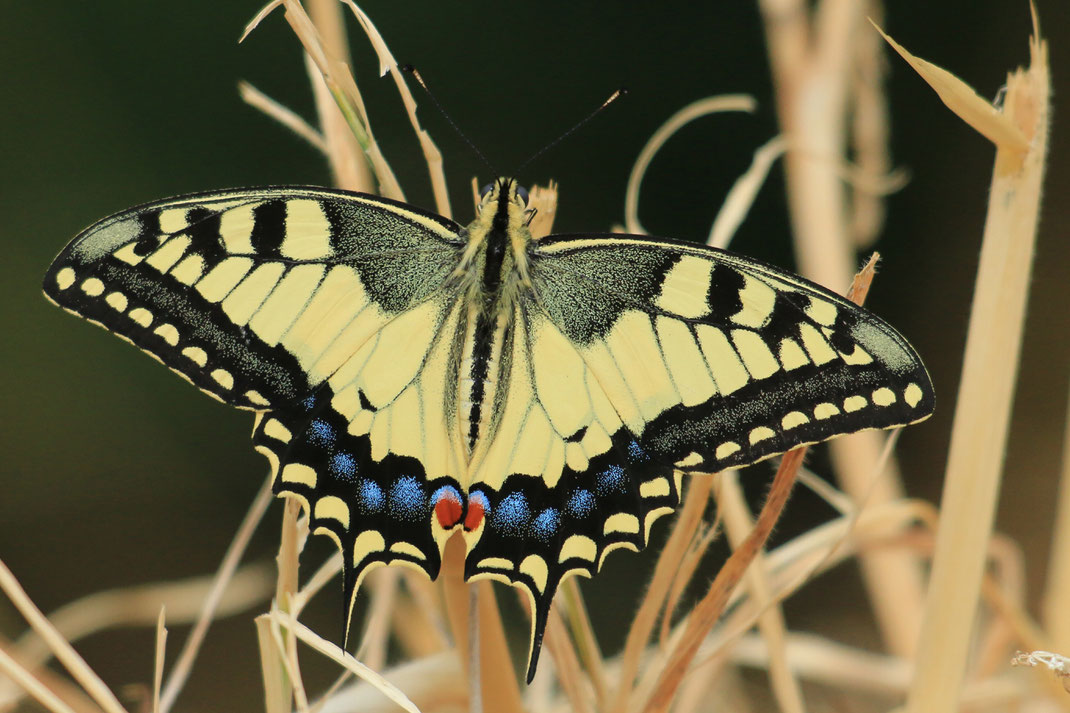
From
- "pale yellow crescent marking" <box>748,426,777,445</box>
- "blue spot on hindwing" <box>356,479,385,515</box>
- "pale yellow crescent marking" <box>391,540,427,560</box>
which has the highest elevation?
"pale yellow crescent marking" <box>748,426,777,445</box>

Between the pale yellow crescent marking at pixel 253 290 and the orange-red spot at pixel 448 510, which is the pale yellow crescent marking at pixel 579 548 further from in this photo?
the pale yellow crescent marking at pixel 253 290

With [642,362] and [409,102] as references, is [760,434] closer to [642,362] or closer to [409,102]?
[642,362]

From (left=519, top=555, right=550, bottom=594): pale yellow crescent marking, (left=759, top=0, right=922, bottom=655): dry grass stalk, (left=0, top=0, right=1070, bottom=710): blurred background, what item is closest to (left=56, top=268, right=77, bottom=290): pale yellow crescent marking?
(left=519, top=555, right=550, bottom=594): pale yellow crescent marking

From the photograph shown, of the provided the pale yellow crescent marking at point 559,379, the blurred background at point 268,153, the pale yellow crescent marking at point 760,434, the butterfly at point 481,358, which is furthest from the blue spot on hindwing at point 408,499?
the blurred background at point 268,153

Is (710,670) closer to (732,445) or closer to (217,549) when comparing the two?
(732,445)

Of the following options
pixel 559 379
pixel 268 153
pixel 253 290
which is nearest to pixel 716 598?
pixel 559 379

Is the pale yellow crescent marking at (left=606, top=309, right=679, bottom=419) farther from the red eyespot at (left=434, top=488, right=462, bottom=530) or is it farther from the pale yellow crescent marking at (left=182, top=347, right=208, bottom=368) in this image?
the pale yellow crescent marking at (left=182, top=347, right=208, bottom=368)

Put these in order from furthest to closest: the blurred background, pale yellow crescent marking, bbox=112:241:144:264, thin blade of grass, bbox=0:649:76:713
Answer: the blurred background → pale yellow crescent marking, bbox=112:241:144:264 → thin blade of grass, bbox=0:649:76:713
